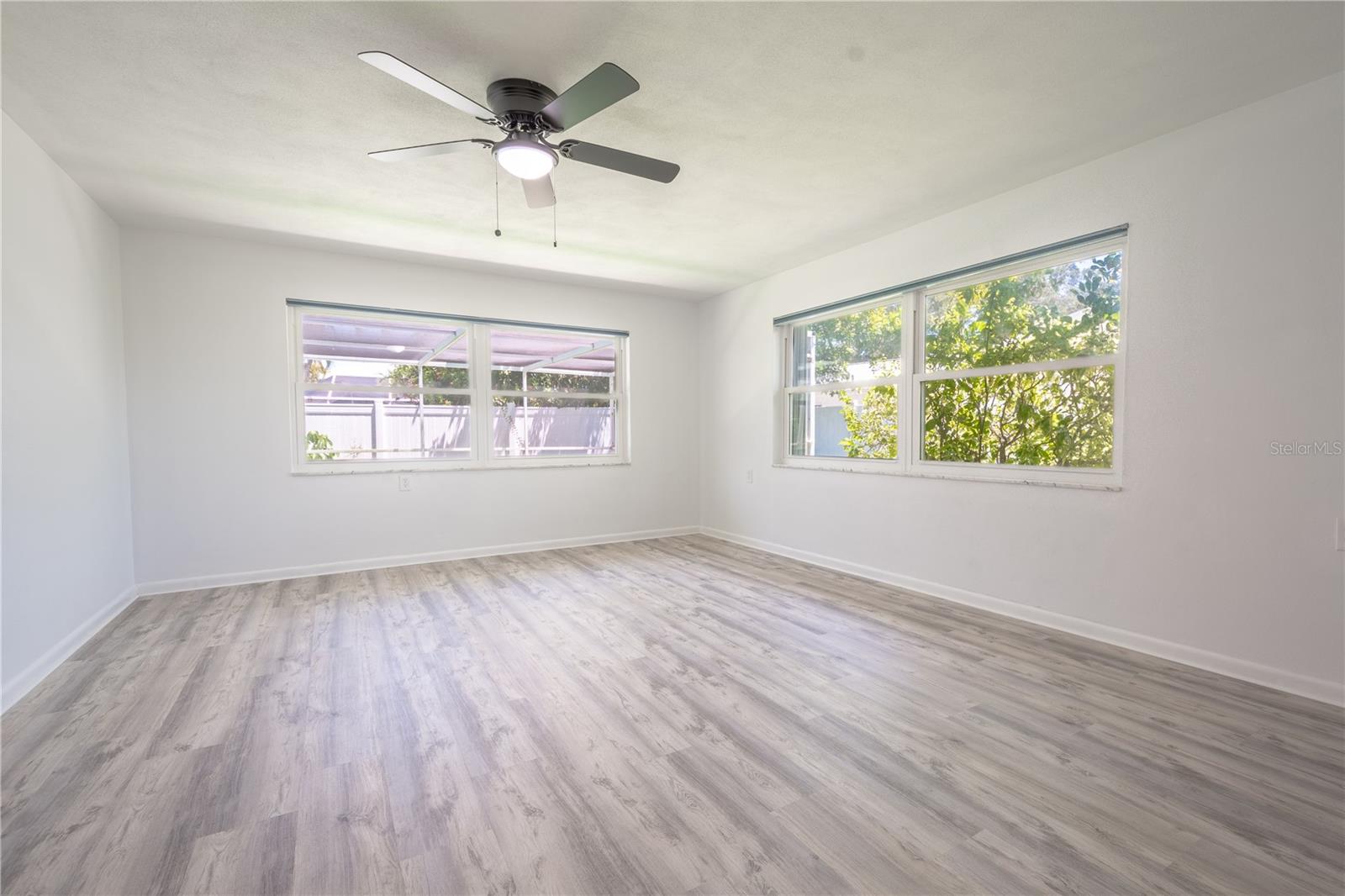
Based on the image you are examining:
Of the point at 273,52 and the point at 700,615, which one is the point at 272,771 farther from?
the point at 273,52

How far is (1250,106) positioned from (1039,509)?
2054 mm

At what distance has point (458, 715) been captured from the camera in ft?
7.34

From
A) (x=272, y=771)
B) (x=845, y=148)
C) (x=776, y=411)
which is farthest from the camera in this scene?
(x=776, y=411)

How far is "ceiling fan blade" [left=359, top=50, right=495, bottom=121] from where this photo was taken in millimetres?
1793

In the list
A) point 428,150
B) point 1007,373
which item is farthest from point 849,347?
point 428,150

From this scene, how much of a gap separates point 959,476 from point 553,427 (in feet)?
11.9

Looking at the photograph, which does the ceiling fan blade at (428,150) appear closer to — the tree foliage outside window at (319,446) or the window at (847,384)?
the tree foliage outside window at (319,446)

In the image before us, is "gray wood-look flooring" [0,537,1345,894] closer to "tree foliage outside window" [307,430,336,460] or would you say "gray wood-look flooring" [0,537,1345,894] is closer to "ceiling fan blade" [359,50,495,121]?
"tree foliage outside window" [307,430,336,460]

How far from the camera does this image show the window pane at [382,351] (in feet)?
14.9

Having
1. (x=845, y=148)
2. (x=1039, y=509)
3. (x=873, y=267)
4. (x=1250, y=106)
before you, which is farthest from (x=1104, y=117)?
(x=1039, y=509)

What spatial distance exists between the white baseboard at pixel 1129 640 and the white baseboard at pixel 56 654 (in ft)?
15.1

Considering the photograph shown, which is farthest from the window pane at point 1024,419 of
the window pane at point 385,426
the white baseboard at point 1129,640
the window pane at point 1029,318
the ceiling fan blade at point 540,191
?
the window pane at point 385,426

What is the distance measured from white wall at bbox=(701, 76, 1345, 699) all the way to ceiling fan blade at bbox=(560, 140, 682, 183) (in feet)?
7.24

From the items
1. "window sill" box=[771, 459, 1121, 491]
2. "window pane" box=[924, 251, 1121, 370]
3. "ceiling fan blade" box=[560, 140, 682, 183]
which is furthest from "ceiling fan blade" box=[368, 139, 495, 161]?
"window sill" box=[771, 459, 1121, 491]
